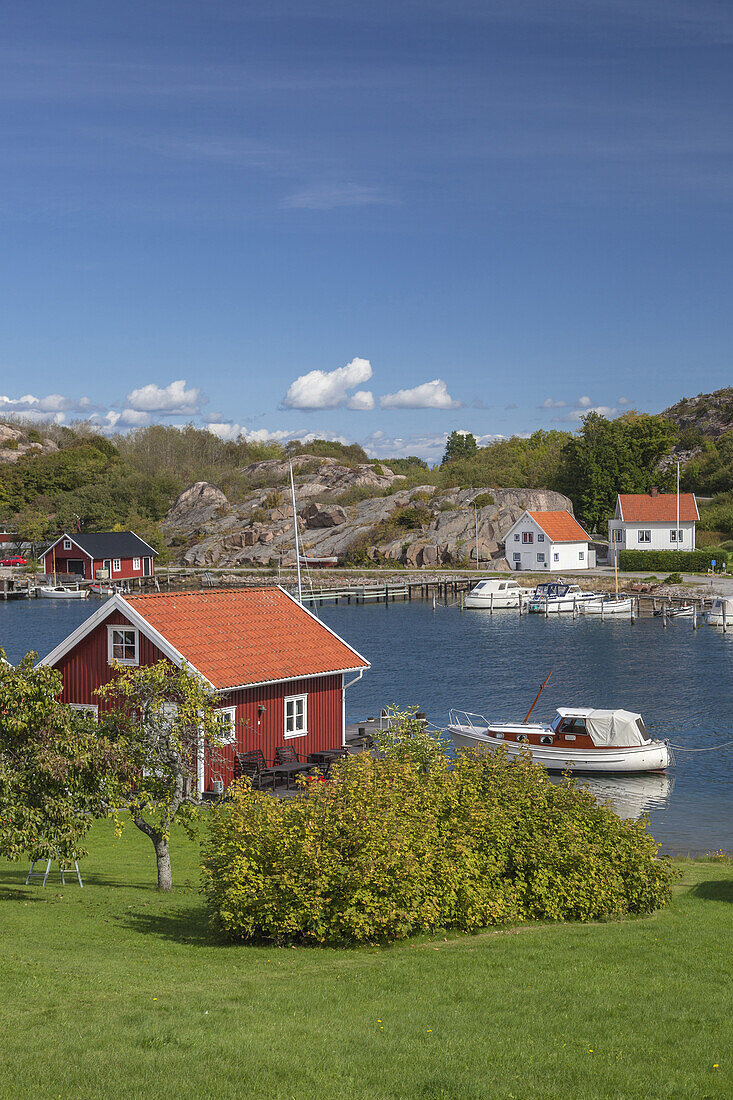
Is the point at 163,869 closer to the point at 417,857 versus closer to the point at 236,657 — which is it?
the point at 417,857

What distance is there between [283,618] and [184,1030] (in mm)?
23154

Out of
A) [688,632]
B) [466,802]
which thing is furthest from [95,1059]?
[688,632]

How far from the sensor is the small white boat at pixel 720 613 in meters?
77.0

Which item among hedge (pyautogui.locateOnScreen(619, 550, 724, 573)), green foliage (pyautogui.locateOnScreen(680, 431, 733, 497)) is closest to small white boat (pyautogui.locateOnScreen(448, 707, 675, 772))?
hedge (pyautogui.locateOnScreen(619, 550, 724, 573))

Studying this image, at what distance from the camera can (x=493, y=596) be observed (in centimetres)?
9312

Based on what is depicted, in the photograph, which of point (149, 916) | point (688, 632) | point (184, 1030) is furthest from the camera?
point (688, 632)

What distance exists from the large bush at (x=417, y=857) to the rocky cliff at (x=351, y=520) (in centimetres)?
9556

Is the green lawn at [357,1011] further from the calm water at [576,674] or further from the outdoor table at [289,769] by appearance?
the calm water at [576,674]

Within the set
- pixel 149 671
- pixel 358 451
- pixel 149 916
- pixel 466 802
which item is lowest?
pixel 149 916

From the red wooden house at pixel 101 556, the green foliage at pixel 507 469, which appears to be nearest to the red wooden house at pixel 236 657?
the red wooden house at pixel 101 556

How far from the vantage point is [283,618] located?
33875 mm

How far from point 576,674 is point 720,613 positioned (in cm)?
2523

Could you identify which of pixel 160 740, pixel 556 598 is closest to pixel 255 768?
pixel 160 740

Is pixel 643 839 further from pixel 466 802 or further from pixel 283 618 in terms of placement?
pixel 283 618
